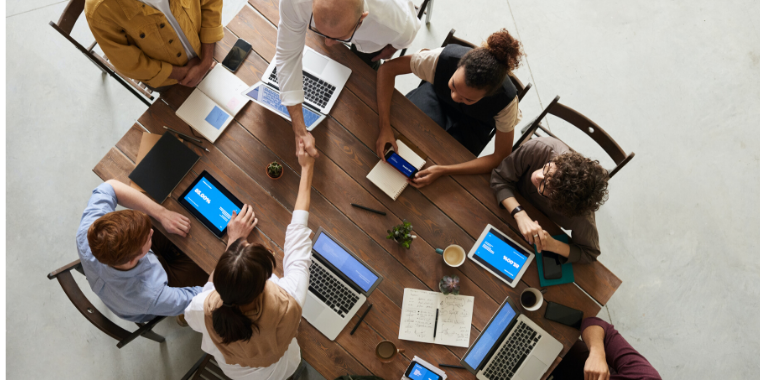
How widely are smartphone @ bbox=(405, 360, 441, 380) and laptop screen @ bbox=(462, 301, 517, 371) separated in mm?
163

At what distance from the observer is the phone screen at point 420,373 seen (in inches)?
72.3

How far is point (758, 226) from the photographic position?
2.95 metres

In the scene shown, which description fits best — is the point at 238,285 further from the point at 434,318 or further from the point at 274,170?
the point at 434,318

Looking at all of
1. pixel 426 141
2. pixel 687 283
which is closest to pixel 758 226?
pixel 687 283

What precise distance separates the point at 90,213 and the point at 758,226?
4152mm

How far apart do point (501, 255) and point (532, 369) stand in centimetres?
54

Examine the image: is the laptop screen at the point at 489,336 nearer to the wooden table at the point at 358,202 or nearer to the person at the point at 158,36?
the wooden table at the point at 358,202

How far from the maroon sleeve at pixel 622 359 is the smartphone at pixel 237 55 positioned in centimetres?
210

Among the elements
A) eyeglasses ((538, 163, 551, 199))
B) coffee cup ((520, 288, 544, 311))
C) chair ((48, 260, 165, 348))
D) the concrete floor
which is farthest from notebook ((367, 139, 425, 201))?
chair ((48, 260, 165, 348))

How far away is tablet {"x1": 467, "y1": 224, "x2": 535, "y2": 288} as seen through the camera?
77.0 inches

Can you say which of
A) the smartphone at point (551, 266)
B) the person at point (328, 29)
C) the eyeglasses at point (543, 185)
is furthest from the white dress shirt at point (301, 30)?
the smartphone at point (551, 266)

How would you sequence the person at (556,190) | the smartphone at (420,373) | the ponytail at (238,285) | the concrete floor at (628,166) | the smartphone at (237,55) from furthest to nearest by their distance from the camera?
the concrete floor at (628,166) < the smartphone at (237,55) < the smartphone at (420,373) < the person at (556,190) < the ponytail at (238,285)

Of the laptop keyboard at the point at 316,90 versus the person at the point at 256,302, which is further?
the laptop keyboard at the point at 316,90

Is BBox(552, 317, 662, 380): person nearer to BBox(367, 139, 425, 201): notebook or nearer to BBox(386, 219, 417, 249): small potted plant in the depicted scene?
BBox(386, 219, 417, 249): small potted plant
